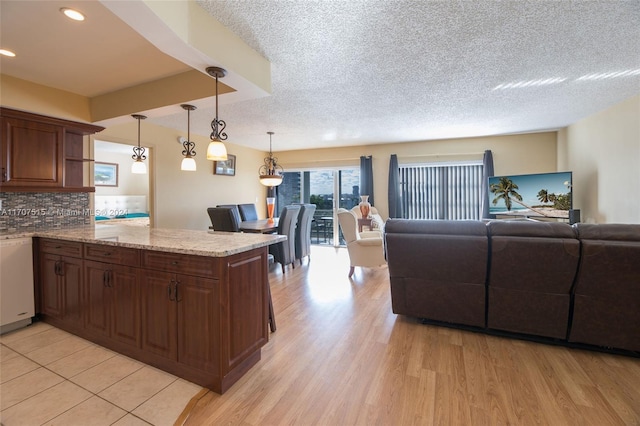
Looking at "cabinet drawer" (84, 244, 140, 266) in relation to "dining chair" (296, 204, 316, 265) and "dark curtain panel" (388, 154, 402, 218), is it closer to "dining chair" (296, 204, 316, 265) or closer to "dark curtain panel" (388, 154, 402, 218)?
"dining chair" (296, 204, 316, 265)

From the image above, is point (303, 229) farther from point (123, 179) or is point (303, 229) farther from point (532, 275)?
point (123, 179)

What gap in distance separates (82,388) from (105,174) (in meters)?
7.14

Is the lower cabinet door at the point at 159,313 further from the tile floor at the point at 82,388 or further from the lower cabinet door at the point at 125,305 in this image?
the tile floor at the point at 82,388

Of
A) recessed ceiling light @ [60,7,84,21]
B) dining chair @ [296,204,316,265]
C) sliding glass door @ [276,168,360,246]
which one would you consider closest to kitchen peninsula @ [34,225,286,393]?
recessed ceiling light @ [60,7,84,21]

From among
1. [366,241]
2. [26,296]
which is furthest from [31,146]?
[366,241]

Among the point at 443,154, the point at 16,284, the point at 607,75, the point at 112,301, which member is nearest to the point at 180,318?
the point at 112,301

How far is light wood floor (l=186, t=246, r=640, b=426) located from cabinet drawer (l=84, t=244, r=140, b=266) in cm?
107

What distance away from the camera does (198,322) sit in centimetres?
178

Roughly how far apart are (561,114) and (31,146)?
6.62 metres

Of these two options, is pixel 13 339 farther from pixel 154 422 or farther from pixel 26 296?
pixel 154 422

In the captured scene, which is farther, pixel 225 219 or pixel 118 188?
pixel 118 188

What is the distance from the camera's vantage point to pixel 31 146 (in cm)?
278

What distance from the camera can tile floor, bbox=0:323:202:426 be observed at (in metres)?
1.57

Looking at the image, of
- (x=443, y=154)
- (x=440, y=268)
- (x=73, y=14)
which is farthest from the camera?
(x=443, y=154)
